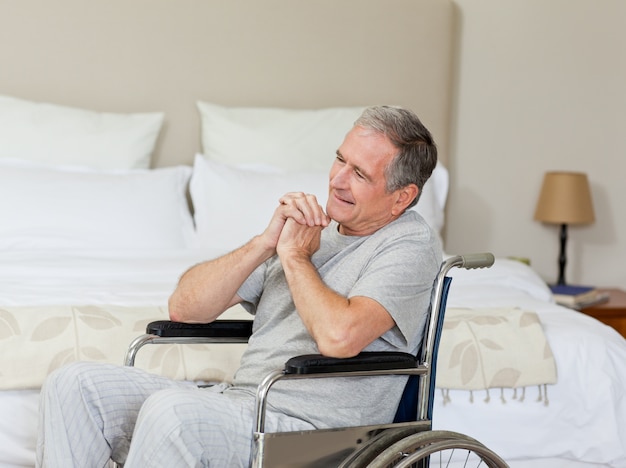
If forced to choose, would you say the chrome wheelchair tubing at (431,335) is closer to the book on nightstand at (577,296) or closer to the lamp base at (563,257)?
the book on nightstand at (577,296)

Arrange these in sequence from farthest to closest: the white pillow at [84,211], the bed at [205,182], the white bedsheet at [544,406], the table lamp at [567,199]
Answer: the table lamp at [567,199]
the white pillow at [84,211]
the bed at [205,182]
the white bedsheet at [544,406]

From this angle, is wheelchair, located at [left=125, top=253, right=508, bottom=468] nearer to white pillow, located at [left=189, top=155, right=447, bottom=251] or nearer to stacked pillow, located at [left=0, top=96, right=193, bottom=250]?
stacked pillow, located at [left=0, top=96, right=193, bottom=250]

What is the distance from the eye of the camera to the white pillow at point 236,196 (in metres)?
3.65

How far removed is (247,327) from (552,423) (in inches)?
36.0

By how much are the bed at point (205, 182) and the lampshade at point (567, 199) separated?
50 cm

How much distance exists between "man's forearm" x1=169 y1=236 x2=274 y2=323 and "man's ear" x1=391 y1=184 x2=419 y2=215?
0.29 meters

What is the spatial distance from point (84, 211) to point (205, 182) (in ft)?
1.85

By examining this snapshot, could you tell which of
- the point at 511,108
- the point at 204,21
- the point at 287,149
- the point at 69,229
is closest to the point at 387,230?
the point at 69,229

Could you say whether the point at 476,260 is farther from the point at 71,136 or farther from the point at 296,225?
the point at 71,136

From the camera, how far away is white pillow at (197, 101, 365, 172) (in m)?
4.04

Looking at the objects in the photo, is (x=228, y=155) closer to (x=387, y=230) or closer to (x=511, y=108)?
(x=511, y=108)

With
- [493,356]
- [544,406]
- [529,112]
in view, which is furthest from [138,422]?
[529,112]

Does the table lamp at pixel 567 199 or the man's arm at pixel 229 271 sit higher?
the man's arm at pixel 229 271

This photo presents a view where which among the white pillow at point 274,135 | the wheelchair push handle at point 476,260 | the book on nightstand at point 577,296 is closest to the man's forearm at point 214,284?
the wheelchair push handle at point 476,260
